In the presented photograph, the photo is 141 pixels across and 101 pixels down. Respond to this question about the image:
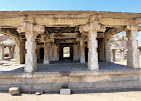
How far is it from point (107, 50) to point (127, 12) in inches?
219

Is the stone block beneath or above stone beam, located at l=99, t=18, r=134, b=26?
beneath

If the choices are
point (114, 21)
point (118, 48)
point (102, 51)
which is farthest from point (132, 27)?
point (118, 48)

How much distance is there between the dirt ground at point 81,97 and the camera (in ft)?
10.8

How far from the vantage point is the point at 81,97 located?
344 cm

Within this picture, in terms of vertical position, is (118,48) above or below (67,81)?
above

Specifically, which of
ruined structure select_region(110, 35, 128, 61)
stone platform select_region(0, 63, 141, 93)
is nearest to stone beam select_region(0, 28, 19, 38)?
stone platform select_region(0, 63, 141, 93)

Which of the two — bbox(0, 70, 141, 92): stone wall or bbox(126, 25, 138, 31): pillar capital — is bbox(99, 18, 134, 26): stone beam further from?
bbox(0, 70, 141, 92): stone wall

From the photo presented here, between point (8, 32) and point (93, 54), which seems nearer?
point (93, 54)

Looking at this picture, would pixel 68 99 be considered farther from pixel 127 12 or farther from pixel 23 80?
pixel 127 12

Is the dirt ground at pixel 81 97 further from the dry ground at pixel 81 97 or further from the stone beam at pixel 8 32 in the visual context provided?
the stone beam at pixel 8 32

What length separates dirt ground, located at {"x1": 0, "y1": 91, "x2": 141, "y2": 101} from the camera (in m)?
3.30

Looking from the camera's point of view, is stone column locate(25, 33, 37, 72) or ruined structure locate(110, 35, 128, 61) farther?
ruined structure locate(110, 35, 128, 61)

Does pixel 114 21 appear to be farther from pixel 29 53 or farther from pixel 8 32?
pixel 8 32

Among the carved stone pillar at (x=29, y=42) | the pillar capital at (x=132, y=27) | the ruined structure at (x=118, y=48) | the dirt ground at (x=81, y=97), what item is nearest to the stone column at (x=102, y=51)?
the pillar capital at (x=132, y=27)
